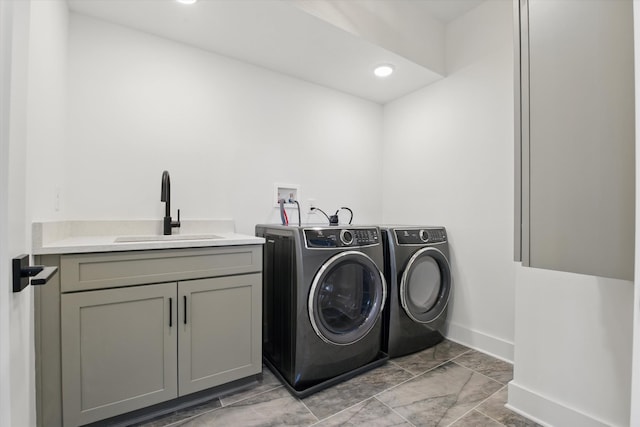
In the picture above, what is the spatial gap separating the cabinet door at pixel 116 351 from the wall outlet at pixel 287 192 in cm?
116

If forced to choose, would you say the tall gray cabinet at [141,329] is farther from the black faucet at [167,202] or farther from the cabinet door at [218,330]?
the black faucet at [167,202]

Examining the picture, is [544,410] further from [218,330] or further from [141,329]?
[141,329]

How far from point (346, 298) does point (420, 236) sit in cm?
75

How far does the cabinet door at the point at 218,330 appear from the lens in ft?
4.92

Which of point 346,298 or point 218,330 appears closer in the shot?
point 218,330

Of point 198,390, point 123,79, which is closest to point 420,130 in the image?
point 123,79

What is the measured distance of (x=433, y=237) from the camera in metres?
2.26

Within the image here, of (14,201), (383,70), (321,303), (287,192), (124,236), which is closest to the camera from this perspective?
(14,201)

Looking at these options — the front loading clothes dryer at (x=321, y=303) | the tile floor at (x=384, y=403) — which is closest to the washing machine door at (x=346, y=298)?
the front loading clothes dryer at (x=321, y=303)

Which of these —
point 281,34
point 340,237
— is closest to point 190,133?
point 281,34

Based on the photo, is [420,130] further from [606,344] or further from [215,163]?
[606,344]

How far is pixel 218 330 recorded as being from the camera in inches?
62.5

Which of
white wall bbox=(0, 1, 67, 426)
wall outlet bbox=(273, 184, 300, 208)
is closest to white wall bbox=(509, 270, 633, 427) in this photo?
wall outlet bbox=(273, 184, 300, 208)

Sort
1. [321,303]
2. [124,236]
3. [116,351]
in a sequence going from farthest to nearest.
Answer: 1. [124,236]
2. [321,303]
3. [116,351]
